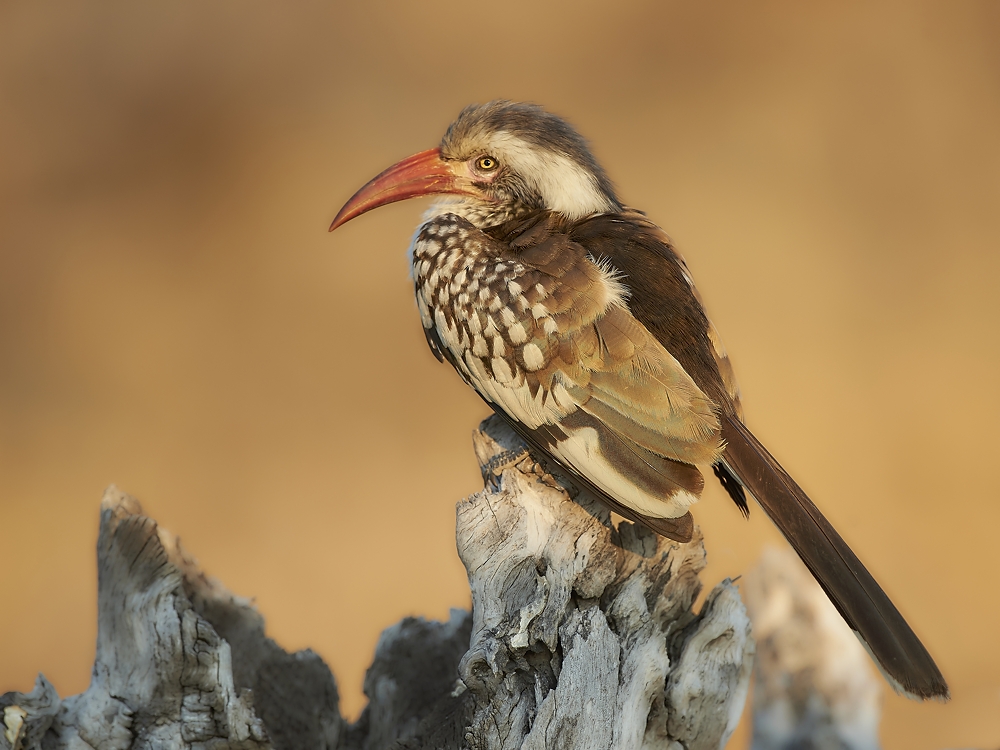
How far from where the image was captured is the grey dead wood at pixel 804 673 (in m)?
2.76

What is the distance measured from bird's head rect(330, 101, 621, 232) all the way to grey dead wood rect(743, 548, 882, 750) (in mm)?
1391

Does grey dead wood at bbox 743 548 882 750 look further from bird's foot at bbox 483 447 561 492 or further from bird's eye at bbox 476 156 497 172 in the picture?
bird's eye at bbox 476 156 497 172

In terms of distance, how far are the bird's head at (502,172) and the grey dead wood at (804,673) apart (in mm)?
1391

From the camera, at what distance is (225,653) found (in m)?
2.17

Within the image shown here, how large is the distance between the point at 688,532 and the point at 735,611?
22 cm

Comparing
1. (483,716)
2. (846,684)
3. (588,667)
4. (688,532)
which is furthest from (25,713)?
(846,684)

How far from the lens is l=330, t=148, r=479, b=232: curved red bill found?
3.05 meters

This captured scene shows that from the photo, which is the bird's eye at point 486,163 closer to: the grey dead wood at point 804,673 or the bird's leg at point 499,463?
the bird's leg at point 499,463

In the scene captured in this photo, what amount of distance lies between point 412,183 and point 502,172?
12.5 inches

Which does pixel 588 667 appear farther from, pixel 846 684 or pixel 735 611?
pixel 846 684

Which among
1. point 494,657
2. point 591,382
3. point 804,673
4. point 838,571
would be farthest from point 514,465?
point 804,673

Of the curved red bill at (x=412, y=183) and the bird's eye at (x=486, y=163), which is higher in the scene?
the curved red bill at (x=412, y=183)

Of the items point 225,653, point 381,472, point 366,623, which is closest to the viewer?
point 225,653

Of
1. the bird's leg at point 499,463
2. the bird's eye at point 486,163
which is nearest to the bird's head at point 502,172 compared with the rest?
the bird's eye at point 486,163
